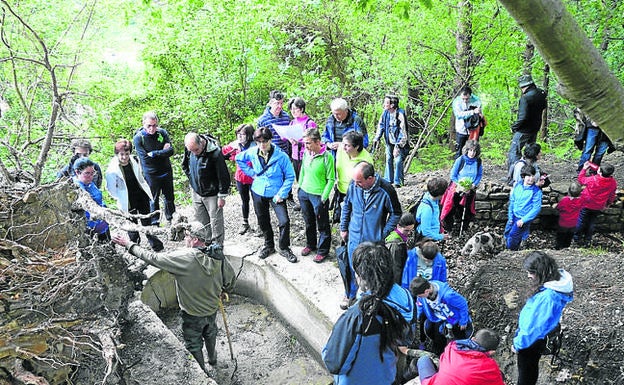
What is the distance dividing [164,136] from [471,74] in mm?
5720

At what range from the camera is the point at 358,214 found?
4484 mm

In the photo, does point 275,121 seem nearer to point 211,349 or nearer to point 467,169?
point 467,169

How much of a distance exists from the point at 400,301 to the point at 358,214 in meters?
1.68

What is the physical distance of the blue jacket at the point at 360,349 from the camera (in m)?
2.76

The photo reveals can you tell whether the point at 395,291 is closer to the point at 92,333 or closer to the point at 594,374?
the point at 92,333

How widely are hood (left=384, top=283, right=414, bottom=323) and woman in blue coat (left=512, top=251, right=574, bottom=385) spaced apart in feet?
3.79

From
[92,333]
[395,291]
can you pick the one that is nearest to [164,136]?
[92,333]

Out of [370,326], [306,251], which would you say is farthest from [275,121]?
[370,326]

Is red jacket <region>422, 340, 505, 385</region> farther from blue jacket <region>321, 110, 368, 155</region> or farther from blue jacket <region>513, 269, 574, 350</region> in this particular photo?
blue jacket <region>321, 110, 368, 155</region>

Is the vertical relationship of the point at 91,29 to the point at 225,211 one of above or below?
above

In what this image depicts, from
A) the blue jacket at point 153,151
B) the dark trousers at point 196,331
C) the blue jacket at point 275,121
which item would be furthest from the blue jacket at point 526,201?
the blue jacket at point 153,151

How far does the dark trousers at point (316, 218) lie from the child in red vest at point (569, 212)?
3.44m

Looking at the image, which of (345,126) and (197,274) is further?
(345,126)

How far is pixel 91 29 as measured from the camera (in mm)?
12250
